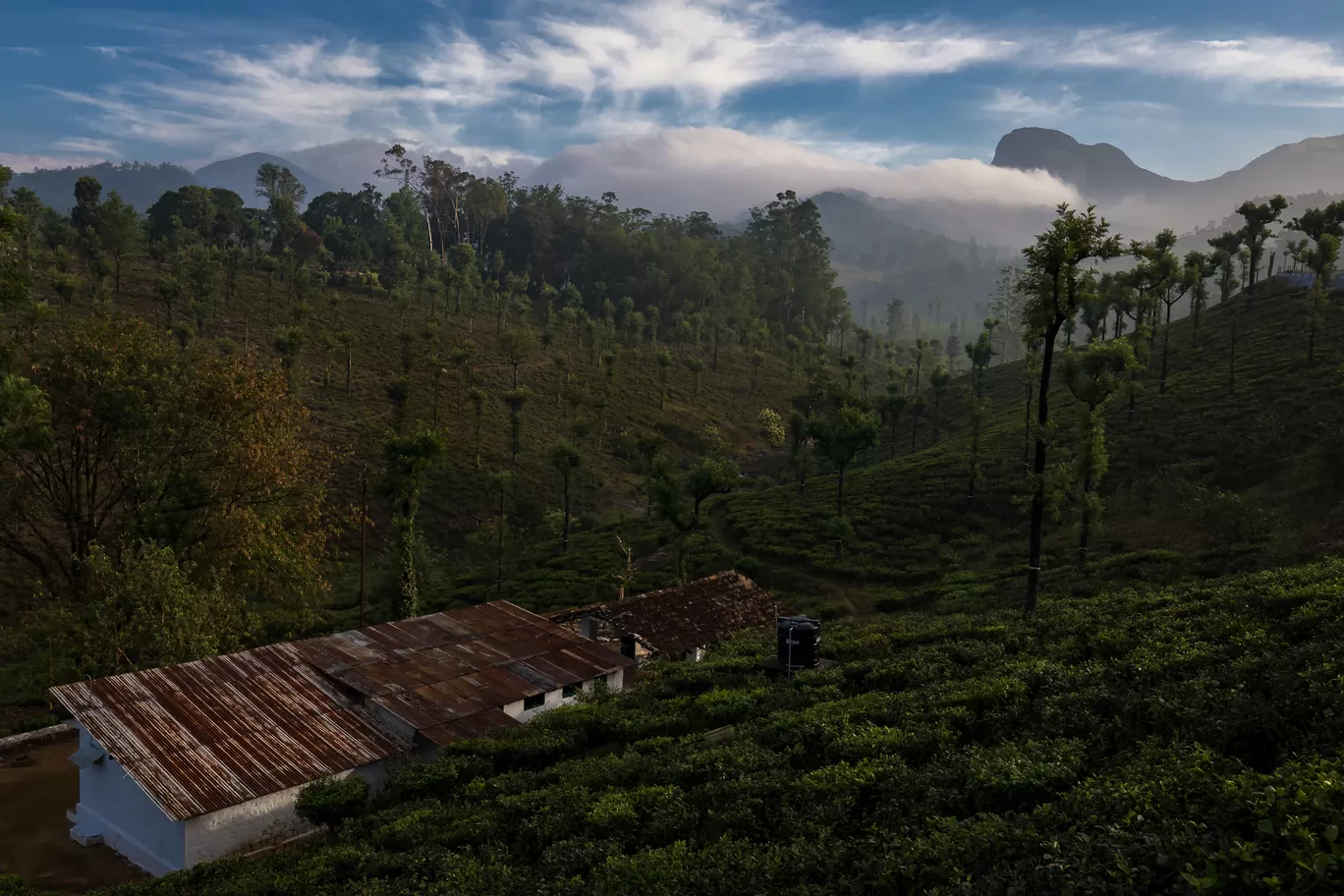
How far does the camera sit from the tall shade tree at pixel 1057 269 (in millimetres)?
20531

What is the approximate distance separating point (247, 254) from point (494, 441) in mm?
43199

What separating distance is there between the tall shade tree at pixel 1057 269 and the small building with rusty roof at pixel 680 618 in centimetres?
1315

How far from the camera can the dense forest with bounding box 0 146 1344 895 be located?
34.7 feet

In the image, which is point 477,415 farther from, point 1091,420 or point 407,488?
point 1091,420

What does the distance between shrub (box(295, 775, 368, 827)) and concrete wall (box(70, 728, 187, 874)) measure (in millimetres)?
2322

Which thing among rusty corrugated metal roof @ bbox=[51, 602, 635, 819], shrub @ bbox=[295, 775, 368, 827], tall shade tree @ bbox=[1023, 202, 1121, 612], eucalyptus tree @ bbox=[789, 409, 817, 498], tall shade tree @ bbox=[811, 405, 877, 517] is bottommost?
shrub @ bbox=[295, 775, 368, 827]

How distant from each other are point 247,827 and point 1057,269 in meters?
22.5

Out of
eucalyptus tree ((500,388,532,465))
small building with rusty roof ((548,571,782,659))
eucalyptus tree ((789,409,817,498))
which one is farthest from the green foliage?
small building with rusty roof ((548,571,782,659))

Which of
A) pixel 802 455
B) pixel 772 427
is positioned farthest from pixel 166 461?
pixel 772 427

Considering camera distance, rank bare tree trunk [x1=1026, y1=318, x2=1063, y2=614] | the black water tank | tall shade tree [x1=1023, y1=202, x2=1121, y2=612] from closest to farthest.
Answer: tall shade tree [x1=1023, y1=202, x2=1121, y2=612] < bare tree trunk [x1=1026, y1=318, x2=1063, y2=614] < the black water tank

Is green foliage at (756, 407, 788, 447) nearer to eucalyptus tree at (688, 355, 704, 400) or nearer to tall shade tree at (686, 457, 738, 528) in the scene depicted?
eucalyptus tree at (688, 355, 704, 400)

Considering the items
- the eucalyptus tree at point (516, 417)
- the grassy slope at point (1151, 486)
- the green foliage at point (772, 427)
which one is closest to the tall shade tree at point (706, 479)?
the grassy slope at point (1151, 486)

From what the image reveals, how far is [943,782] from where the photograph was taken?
1154cm

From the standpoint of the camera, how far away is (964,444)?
60.4 meters
